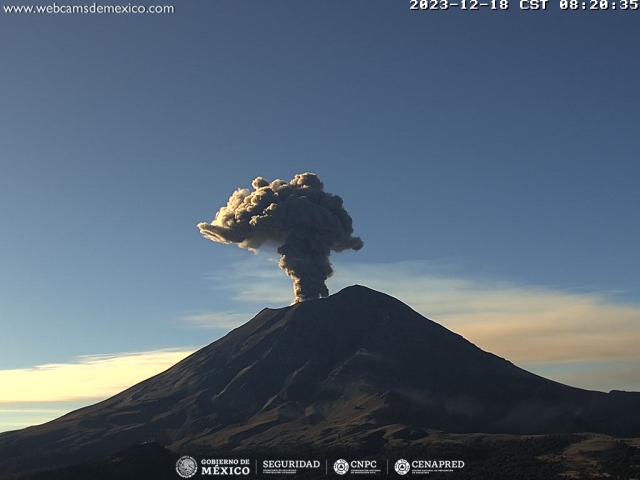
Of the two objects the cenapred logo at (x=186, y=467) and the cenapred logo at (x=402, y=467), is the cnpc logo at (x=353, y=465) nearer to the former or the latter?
the cenapred logo at (x=402, y=467)

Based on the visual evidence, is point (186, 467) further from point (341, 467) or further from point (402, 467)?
point (402, 467)

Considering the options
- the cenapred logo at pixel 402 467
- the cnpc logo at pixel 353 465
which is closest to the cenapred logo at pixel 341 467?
A: the cnpc logo at pixel 353 465

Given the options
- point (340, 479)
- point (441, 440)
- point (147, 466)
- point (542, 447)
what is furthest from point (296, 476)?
point (542, 447)

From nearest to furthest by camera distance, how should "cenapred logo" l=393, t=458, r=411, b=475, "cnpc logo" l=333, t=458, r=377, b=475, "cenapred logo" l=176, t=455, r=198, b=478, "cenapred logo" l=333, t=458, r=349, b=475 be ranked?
"cenapred logo" l=393, t=458, r=411, b=475 → "cnpc logo" l=333, t=458, r=377, b=475 → "cenapred logo" l=333, t=458, r=349, b=475 → "cenapred logo" l=176, t=455, r=198, b=478

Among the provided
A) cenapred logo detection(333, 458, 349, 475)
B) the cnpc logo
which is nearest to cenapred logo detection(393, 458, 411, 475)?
the cnpc logo

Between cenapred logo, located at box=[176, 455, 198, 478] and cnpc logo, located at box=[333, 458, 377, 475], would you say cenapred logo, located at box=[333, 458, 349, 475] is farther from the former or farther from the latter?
cenapred logo, located at box=[176, 455, 198, 478]

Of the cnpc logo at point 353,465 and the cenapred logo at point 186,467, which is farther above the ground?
the cenapred logo at point 186,467

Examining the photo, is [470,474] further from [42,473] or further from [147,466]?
[42,473]
